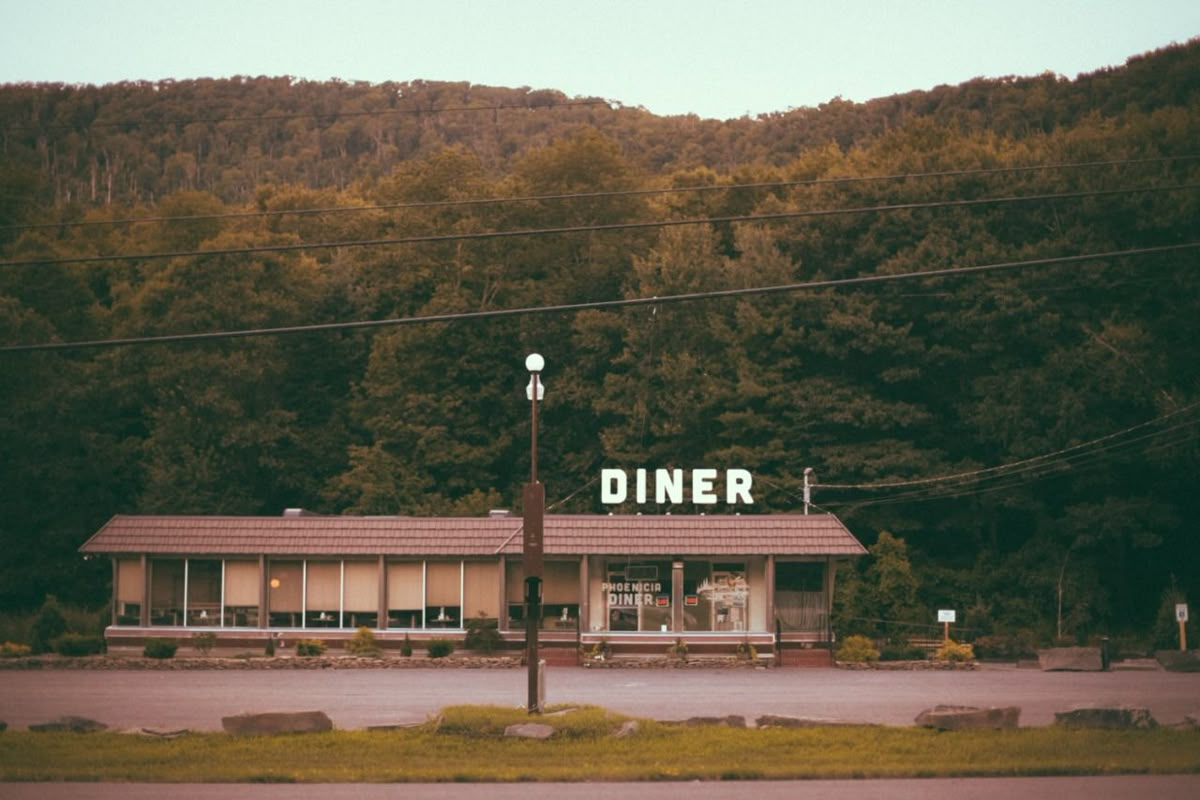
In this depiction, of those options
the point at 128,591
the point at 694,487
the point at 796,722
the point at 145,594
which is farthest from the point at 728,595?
the point at 796,722

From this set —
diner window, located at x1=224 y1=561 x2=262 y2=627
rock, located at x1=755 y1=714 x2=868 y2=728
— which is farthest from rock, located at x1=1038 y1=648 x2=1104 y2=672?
diner window, located at x1=224 y1=561 x2=262 y2=627

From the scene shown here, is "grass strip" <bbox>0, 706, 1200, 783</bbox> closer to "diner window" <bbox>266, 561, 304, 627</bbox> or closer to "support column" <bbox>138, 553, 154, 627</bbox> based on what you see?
"diner window" <bbox>266, 561, 304, 627</bbox>

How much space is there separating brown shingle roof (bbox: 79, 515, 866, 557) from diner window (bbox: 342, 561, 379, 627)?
0.89 meters

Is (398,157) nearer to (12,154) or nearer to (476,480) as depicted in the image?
(12,154)

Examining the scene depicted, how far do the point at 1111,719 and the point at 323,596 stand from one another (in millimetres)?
29408

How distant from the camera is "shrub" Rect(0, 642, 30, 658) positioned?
146 feet

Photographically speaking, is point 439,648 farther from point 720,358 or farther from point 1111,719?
point 720,358

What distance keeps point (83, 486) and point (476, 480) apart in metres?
17.4

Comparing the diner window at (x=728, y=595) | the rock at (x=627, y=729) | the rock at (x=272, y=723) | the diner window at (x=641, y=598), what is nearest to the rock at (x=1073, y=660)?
the diner window at (x=728, y=595)

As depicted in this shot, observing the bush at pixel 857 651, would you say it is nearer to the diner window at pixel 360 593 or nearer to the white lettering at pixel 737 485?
the white lettering at pixel 737 485

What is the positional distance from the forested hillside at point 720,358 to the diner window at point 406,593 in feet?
38.9

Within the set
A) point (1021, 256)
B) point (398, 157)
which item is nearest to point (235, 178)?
point (398, 157)

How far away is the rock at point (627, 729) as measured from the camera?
23.0 m

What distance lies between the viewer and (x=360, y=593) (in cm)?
4788
